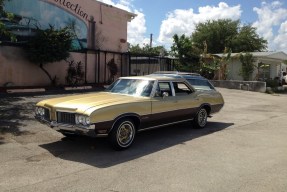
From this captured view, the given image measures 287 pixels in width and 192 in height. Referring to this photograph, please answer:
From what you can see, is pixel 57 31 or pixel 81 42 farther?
pixel 81 42

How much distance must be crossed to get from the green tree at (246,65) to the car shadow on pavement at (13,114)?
19557 millimetres

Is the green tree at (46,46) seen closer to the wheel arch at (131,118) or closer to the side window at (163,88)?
the side window at (163,88)

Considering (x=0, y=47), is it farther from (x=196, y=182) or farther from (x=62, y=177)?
(x=196, y=182)

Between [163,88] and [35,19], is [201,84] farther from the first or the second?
[35,19]

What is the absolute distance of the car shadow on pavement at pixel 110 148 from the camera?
22.0ft

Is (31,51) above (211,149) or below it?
above

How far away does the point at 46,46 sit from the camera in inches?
645

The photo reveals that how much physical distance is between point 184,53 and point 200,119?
62.7 ft

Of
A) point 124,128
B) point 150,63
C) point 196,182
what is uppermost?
point 150,63

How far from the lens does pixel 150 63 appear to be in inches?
993

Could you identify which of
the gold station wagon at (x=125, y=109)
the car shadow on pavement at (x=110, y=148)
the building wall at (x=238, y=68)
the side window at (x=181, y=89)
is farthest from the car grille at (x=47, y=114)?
the building wall at (x=238, y=68)

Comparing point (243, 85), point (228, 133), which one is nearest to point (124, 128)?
point (228, 133)

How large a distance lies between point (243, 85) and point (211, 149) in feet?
65.1

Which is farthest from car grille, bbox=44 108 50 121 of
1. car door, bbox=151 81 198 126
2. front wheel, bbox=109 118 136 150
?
car door, bbox=151 81 198 126
